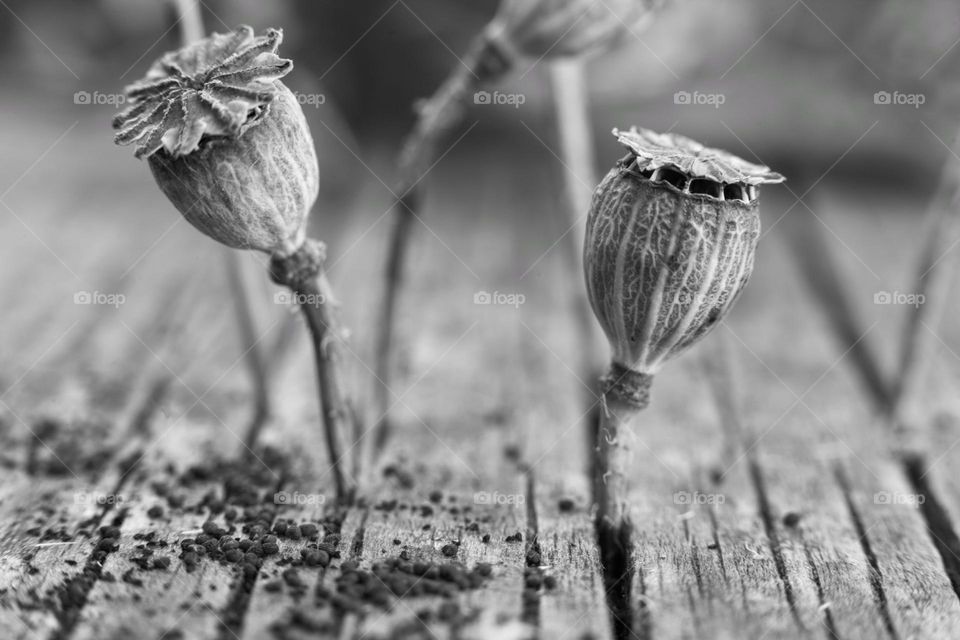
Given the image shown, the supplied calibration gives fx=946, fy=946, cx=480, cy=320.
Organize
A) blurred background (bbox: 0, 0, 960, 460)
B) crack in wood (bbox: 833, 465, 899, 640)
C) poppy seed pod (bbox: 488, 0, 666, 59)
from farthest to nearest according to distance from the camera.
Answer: blurred background (bbox: 0, 0, 960, 460)
poppy seed pod (bbox: 488, 0, 666, 59)
crack in wood (bbox: 833, 465, 899, 640)

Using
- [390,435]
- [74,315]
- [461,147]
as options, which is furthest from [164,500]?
[461,147]

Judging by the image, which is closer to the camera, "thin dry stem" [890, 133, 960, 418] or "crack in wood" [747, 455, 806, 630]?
"crack in wood" [747, 455, 806, 630]

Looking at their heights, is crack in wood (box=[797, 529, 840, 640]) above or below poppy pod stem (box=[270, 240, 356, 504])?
below

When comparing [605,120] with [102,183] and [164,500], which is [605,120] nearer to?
[102,183]

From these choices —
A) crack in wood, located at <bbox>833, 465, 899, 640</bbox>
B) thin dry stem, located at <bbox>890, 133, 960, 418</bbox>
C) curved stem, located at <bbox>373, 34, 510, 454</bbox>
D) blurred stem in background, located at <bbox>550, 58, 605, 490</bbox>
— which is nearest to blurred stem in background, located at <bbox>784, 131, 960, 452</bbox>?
thin dry stem, located at <bbox>890, 133, 960, 418</bbox>

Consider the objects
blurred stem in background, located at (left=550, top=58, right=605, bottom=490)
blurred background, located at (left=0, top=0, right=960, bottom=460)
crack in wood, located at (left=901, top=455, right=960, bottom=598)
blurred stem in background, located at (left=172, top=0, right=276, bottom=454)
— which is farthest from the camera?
blurred background, located at (left=0, top=0, right=960, bottom=460)

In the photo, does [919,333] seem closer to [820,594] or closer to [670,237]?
[820,594]

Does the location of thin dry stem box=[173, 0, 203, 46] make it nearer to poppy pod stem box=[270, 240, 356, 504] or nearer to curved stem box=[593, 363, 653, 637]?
poppy pod stem box=[270, 240, 356, 504]

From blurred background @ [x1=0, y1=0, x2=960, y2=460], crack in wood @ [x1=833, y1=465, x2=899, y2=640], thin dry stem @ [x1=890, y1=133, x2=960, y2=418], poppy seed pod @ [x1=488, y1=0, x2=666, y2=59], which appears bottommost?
crack in wood @ [x1=833, y1=465, x2=899, y2=640]

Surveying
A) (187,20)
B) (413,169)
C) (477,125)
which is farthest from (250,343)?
(477,125)
